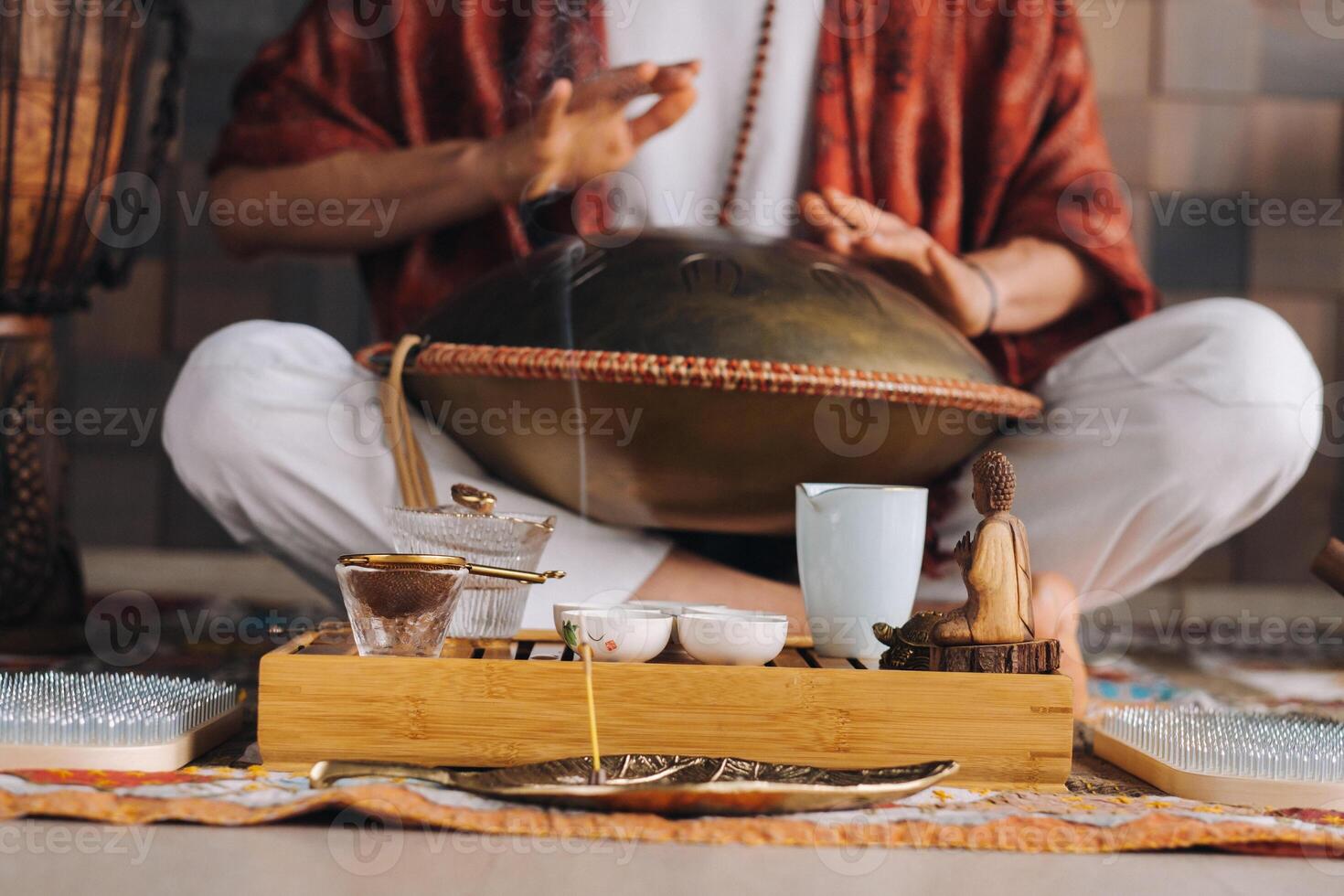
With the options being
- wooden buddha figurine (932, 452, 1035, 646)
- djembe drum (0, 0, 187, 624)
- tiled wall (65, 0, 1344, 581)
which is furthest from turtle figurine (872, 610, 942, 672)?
tiled wall (65, 0, 1344, 581)

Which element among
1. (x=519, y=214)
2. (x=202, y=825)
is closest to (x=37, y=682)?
(x=202, y=825)

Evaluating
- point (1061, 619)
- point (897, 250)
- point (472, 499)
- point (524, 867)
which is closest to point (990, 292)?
point (897, 250)

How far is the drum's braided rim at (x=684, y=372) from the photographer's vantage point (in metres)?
1.05

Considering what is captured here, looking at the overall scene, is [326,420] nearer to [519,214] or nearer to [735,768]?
[519,214]

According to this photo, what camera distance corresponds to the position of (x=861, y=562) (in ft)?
2.95

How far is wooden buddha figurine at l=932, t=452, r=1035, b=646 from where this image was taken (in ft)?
2.54

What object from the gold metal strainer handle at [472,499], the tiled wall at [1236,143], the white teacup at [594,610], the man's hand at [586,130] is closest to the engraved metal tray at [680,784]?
the white teacup at [594,610]

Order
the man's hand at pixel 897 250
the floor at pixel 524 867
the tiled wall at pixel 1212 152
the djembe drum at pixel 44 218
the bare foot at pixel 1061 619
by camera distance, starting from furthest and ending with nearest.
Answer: the tiled wall at pixel 1212 152 → the djembe drum at pixel 44 218 → the man's hand at pixel 897 250 → the bare foot at pixel 1061 619 → the floor at pixel 524 867

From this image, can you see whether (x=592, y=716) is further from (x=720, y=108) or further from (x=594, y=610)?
(x=720, y=108)

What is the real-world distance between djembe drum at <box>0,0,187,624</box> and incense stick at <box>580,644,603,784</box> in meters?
1.01

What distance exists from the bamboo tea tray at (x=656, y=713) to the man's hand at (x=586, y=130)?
2.50 ft

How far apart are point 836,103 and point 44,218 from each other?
0.94 m

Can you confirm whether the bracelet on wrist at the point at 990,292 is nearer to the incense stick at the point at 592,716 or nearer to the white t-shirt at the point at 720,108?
the white t-shirt at the point at 720,108

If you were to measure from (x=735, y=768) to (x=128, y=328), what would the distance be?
1.86m
